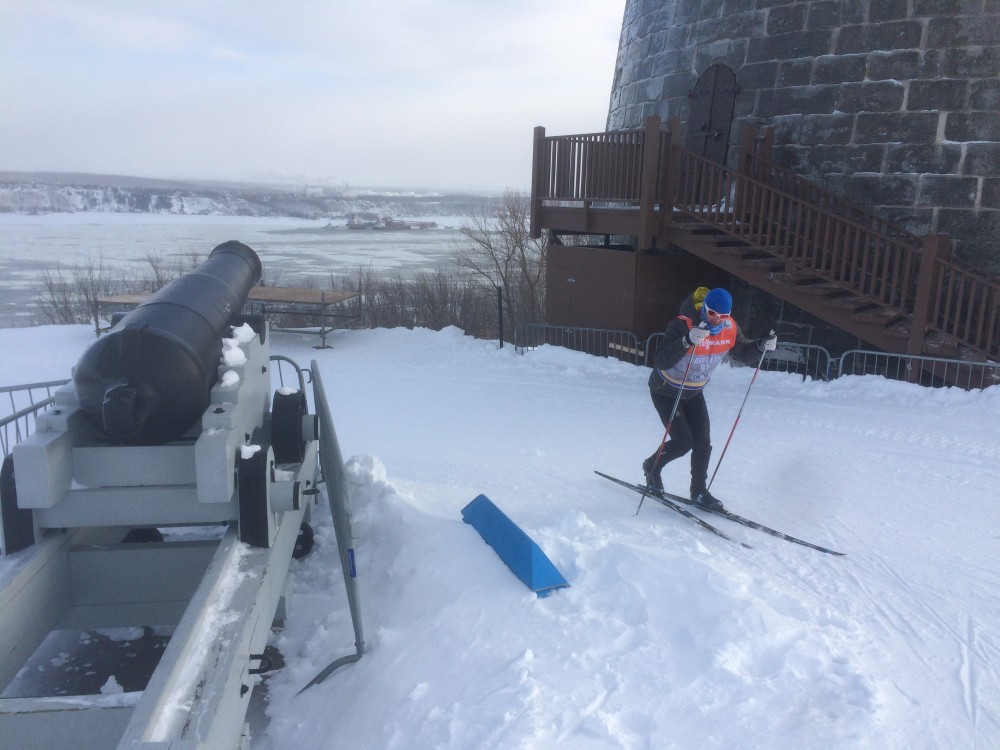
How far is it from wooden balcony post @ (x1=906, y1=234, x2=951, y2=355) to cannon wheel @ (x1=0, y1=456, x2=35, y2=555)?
9409 millimetres

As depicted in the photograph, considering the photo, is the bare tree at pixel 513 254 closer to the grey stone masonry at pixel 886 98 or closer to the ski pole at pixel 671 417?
the grey stone masonry at pixel 886 98

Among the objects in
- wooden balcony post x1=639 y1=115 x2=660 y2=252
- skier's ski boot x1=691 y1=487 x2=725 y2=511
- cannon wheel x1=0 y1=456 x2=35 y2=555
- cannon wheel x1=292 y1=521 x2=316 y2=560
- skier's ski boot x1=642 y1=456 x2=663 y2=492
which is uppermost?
wooden balcony post x1=639 y1=115 x2=660 y2=252

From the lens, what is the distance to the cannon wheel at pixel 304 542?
5180mm

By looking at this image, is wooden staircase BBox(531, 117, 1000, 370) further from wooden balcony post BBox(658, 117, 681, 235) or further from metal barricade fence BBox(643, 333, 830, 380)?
metal barricade fence BBox(643, 333, 830, 380)

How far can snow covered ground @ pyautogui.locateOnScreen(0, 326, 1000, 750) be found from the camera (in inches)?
129

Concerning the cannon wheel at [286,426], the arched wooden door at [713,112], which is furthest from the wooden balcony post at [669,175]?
the cannon wheel at [286,426]

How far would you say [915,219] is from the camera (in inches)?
428

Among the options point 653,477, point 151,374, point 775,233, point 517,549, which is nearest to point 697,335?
point 653,477

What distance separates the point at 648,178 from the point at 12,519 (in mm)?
9067

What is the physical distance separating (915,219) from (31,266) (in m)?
57.0

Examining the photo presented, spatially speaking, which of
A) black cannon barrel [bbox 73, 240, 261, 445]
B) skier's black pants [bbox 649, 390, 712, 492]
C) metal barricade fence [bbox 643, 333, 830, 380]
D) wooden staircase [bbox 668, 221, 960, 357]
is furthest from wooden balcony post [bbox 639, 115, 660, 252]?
black cannon barrel [bbox 73, 240, 261, 445]

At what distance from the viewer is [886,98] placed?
1093 cm

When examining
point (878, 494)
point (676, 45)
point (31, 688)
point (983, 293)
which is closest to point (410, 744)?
point (31, 688)

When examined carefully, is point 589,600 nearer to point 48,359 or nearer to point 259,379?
point 259,379
